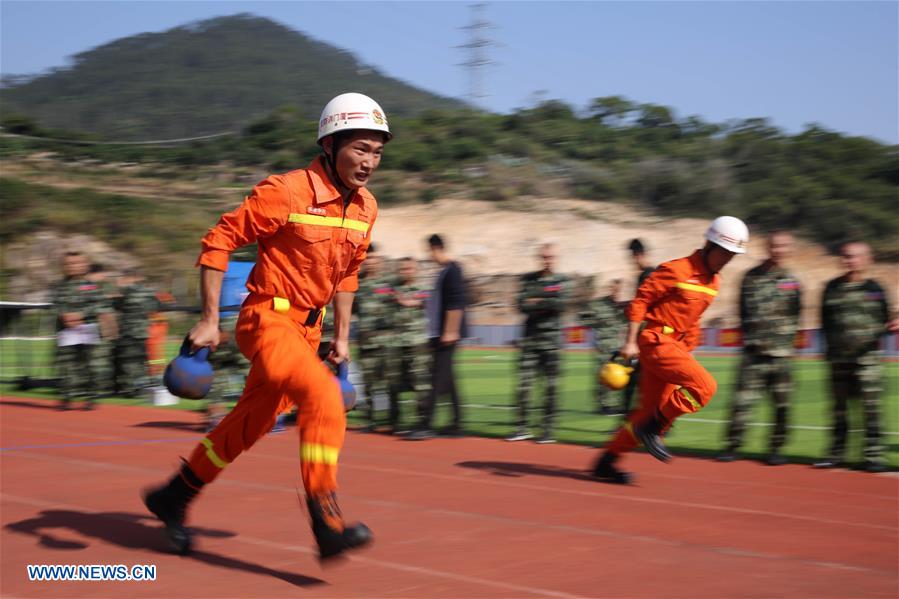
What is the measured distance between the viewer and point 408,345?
12.9m

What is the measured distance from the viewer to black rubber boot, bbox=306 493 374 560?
5504 mm

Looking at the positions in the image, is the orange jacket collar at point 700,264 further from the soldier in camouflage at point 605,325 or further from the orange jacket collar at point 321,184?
the soldier in camouflage at point 605,325

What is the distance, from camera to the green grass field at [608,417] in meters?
12.1

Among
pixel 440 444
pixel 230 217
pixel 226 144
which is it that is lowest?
pixel 440 444

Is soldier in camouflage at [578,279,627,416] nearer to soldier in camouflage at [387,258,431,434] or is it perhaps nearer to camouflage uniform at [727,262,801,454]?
soldier in camouflage at [387,258,431,434]

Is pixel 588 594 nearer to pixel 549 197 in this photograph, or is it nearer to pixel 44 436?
pixel 44 436

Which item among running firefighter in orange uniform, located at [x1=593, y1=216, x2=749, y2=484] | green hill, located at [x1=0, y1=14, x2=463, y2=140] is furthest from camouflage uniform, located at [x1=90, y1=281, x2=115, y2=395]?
green hill, located at [x1=0, y1=14, x2=463, y2=140]

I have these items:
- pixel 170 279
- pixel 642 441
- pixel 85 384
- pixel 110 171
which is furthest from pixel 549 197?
pixel 642 441

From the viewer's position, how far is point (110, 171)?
74.8 meters

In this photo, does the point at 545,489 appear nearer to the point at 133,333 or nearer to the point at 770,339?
the point at 770,339

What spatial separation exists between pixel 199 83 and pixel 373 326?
147 metres

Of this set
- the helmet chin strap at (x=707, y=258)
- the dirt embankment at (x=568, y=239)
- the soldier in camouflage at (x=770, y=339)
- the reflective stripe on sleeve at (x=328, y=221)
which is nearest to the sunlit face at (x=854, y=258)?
the soldier in camouflage at (x=770, y=339)

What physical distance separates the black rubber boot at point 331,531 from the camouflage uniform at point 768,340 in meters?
6.13

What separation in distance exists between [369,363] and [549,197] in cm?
4884
